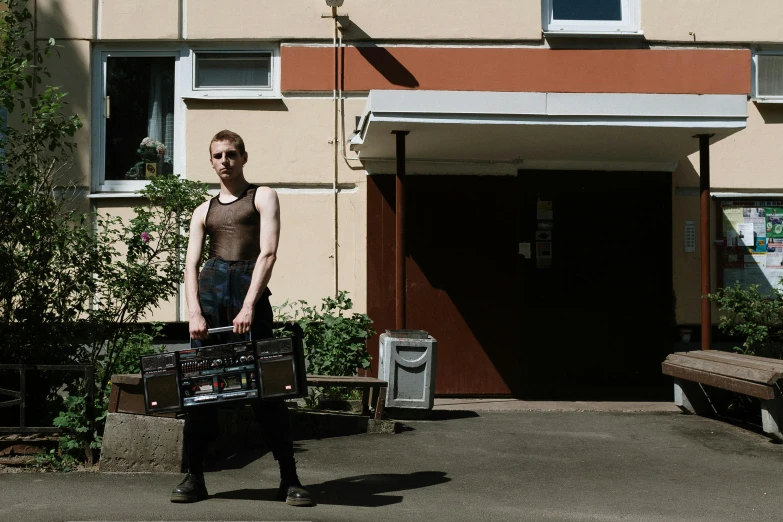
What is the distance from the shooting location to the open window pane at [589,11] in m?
9.91

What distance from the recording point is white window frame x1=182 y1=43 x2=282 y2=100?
9.55 metres

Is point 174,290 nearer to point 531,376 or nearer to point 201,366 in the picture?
point 201,366

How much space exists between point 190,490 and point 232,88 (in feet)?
18.2

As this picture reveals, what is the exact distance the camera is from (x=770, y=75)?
9.84 metres

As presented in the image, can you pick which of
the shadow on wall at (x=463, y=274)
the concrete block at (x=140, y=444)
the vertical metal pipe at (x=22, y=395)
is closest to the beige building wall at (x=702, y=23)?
the shadow on wall at (x=463, y=274)

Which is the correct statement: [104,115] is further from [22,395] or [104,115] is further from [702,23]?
[702,23]

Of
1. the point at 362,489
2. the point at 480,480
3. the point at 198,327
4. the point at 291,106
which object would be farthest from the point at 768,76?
the point at 198,327

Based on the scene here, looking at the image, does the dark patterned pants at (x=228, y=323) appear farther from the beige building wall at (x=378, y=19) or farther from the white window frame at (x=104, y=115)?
the beige building wall at (x=378, y=19)

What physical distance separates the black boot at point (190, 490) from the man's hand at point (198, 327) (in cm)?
78

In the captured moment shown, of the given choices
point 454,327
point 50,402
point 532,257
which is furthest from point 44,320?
point 532,257

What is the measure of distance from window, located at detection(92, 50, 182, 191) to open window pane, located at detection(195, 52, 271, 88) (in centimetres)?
29

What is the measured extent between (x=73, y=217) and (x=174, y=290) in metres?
0.84

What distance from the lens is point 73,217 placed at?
6.54 metres

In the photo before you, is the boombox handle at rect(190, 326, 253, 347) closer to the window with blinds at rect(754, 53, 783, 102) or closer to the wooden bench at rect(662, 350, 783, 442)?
the wooden bench at rect(662, 350, 783, 442)
